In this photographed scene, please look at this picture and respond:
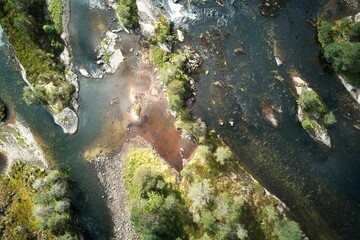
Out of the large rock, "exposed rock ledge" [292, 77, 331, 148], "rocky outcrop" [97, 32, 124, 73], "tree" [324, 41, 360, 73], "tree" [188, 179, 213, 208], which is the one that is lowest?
the large rock

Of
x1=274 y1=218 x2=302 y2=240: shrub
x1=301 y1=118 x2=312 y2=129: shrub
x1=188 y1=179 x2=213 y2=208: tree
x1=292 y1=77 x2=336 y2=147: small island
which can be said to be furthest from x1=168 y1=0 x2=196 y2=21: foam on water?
x1=274 y1=218 x2=302 y2=240: shrub

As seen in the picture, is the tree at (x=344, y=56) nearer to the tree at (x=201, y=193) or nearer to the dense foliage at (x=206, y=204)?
the dense foliage at (x=206, y=204)

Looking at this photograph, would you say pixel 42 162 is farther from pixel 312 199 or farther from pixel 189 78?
pixel 312 199

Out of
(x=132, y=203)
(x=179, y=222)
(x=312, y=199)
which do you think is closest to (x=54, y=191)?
(x=132, y=203)

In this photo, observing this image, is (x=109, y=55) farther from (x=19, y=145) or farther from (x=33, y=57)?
(x=19, y=145)

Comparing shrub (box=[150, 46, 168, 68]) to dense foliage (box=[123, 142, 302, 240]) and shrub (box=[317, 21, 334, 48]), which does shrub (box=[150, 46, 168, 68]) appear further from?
shrub (box=[317, 21, 334, 48])

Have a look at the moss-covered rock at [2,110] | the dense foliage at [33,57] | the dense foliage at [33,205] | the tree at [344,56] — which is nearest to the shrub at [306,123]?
the tree at [344,56]

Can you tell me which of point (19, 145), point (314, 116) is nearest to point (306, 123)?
point (314, 116)
